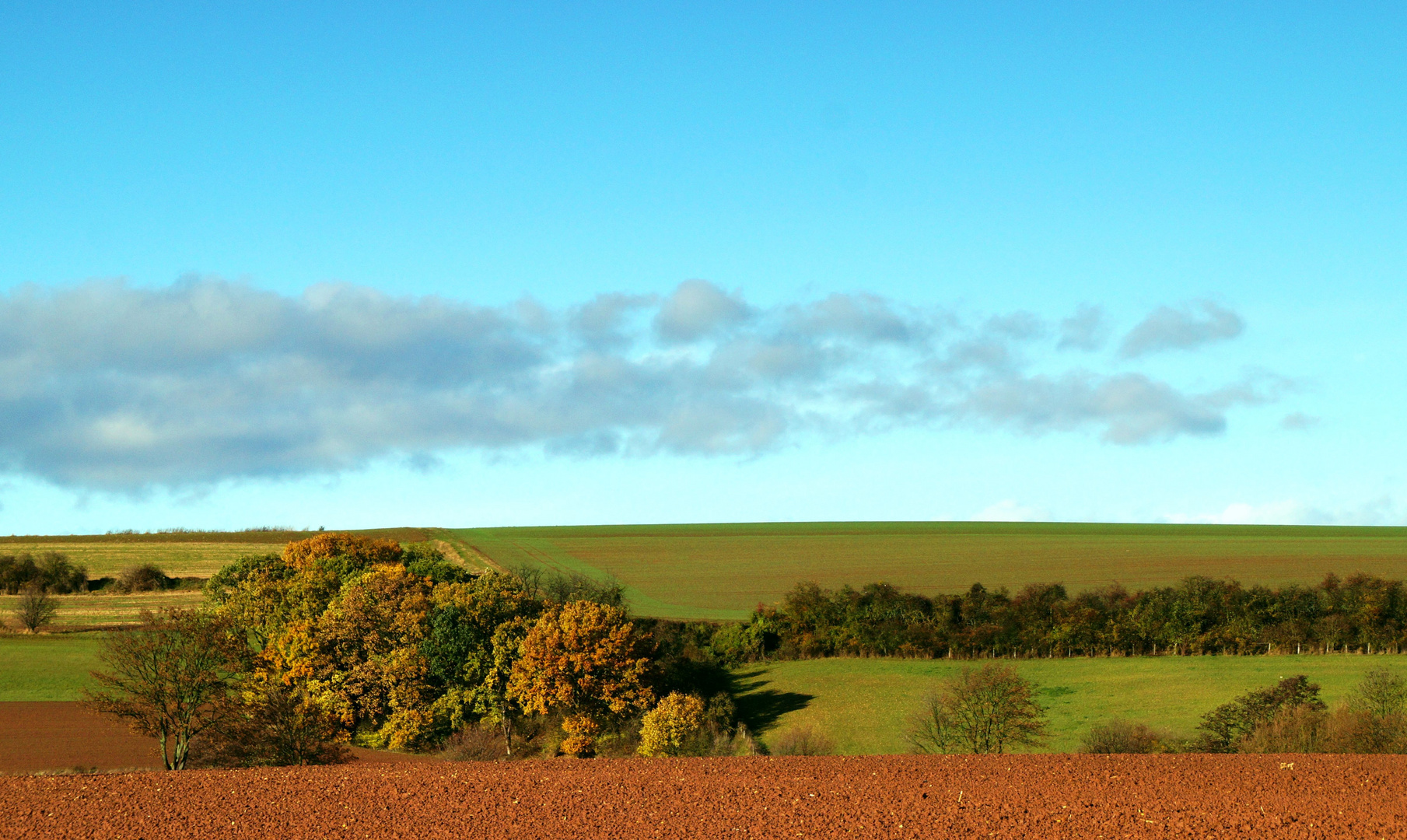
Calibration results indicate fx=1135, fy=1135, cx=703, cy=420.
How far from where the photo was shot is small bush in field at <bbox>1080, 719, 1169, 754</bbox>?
40.1m

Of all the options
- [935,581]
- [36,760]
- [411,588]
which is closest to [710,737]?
[411,588]

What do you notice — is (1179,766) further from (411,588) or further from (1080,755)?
(411,588)

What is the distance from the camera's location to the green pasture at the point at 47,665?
62.6m

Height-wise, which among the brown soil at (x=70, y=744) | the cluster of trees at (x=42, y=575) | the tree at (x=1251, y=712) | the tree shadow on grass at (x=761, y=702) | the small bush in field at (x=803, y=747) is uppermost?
the cluster of trees at (x=42, y=575)

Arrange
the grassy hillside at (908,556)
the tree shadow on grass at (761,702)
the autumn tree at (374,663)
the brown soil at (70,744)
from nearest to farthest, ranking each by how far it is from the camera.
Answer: the brown soil at (70,744) < the autumn tree at (374,663) < the tree shadow on grass at (761,702) < the grassy hillside at (908,556)

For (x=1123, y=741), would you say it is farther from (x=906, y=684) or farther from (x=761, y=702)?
(x=761, y=702)

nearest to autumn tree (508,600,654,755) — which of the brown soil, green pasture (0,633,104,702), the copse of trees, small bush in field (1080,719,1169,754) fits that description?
the copse of trees

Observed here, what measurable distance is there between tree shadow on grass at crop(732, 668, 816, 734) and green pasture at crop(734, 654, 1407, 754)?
91mm

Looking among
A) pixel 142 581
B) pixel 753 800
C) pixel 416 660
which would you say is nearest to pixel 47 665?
pixel 416 660

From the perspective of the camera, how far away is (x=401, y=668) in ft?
180

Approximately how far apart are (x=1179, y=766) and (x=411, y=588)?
44.0 meters

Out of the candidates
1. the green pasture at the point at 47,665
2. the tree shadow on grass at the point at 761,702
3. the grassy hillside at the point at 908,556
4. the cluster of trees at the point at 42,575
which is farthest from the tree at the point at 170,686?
the cluster of trees at the point at 42,575

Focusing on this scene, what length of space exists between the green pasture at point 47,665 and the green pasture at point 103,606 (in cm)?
431

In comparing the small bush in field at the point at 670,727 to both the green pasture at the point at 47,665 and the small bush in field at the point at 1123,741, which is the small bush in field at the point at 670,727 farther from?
the green pasture at the point at 47,665
